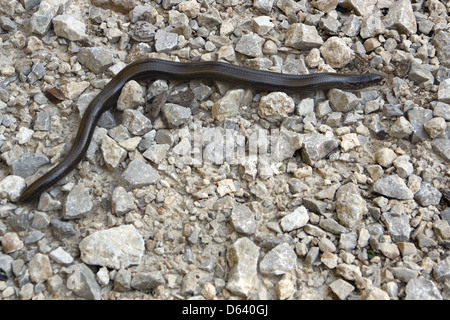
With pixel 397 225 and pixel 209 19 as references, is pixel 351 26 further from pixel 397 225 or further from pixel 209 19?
pixel 397 225

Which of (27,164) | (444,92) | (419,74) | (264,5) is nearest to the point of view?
(27,164)

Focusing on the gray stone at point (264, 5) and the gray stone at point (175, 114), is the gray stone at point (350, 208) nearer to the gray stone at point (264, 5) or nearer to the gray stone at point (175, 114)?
the gray stone at point (175, 114)

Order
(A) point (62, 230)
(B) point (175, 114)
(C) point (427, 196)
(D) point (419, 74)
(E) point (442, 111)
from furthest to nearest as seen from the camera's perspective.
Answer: (D) point (419, 74), (E) point (442, 111), (B) point (175, 114), (C) point (427, 196), (A) point (62, 230)

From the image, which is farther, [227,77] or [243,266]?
[227,77]

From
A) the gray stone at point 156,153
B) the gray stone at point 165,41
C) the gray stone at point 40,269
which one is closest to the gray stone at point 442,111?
the gray stone at point 156,153

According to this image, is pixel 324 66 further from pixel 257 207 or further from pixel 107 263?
pixel 107 263

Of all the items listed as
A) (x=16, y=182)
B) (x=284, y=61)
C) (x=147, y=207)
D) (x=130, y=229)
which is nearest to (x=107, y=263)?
(x=130, y=229)

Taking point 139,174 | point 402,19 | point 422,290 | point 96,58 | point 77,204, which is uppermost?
point 402,19

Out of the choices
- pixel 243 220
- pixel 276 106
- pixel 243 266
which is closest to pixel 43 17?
pixel 276 106
